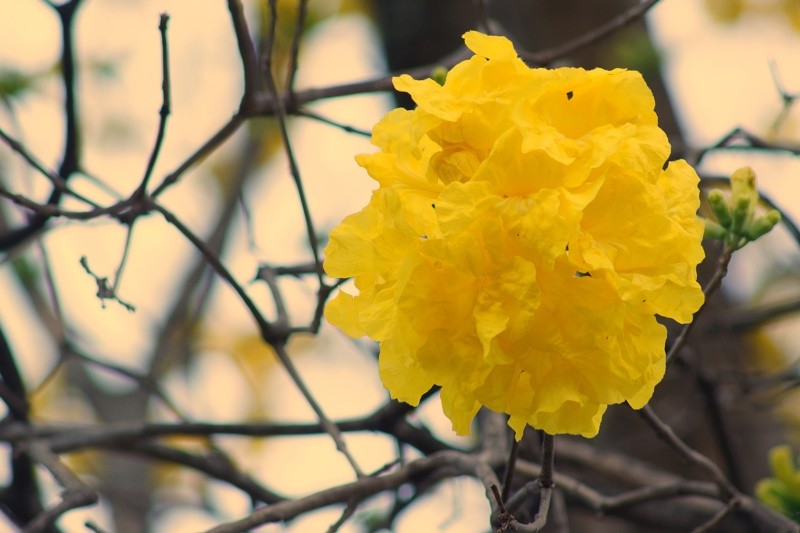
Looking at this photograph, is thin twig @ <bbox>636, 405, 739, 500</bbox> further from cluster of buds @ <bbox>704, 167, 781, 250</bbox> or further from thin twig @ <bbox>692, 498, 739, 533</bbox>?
cluster of buds @ <bbox>704, 167, 781, 250</bbox>

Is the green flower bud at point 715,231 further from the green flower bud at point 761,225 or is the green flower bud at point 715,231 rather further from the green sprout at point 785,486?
the green sprout at point 785,486

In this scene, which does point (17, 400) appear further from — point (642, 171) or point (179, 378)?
point (179, 378)

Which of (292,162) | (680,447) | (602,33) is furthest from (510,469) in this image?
(602,33)

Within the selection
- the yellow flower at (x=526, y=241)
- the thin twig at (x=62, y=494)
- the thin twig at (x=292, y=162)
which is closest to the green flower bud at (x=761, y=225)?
the yellow flower at (x=526, y=241)

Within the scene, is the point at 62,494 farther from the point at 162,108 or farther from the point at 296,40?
the point at 296,40

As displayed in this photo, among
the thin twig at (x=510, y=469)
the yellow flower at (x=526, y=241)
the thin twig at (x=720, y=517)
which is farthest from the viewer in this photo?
the thin twig at (x=720, y=517)

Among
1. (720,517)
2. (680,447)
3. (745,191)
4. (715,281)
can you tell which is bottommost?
(720,517)
